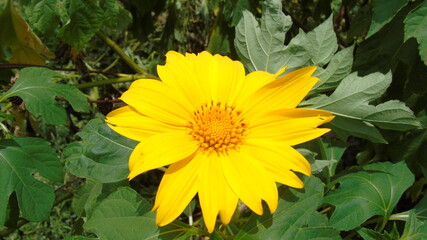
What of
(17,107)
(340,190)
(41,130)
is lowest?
(41,130)

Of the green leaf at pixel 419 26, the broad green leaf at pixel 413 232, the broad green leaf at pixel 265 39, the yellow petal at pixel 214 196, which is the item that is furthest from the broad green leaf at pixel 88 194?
the green leaf at pixel 419 26

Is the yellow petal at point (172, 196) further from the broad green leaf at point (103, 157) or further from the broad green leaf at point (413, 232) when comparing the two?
the broad green leaf at point (413, 232)

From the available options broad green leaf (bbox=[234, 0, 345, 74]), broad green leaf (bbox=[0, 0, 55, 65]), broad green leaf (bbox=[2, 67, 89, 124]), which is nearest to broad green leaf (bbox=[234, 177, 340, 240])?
broad green leaf (bbox=[234, 0, 345, 74])

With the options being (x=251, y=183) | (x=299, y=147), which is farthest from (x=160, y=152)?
(x=299, y=147)

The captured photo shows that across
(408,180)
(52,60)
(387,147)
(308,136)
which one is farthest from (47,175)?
(52,60)

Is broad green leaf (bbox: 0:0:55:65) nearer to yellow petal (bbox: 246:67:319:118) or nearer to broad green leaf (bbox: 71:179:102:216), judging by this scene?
broad green leaf (bbox: 71:179:102:216)

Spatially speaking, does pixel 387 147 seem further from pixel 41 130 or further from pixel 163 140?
pixel 41 130

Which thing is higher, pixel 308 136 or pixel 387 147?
pixel 308 136
